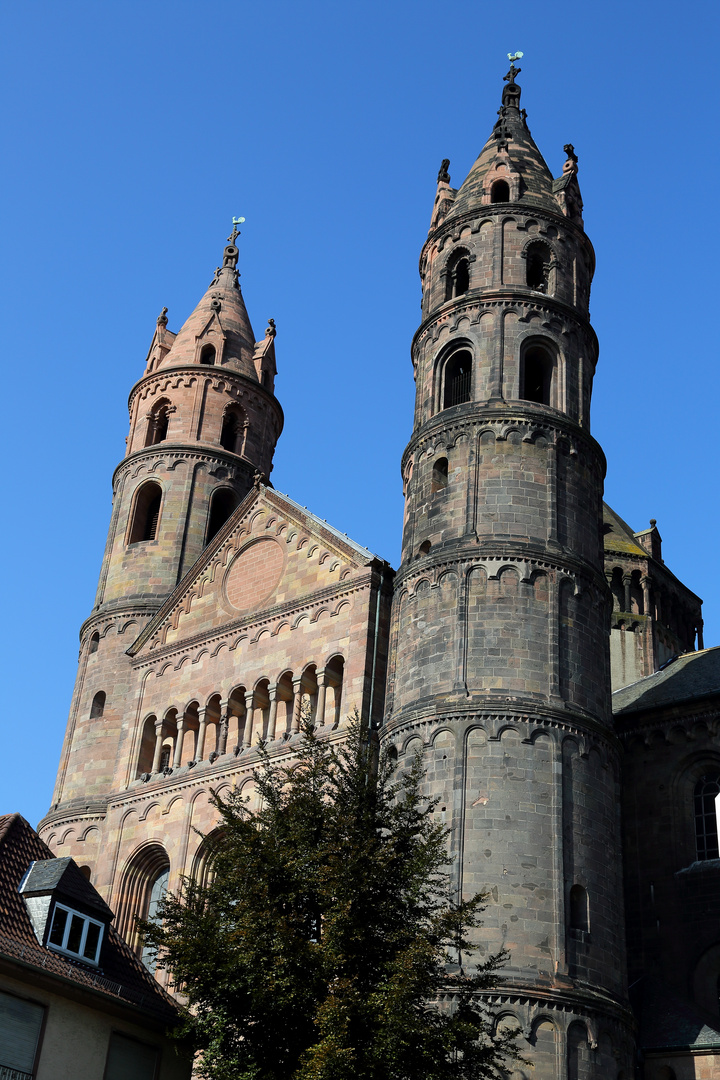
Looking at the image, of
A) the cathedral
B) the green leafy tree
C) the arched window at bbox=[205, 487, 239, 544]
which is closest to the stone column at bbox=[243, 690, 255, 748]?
the cathedral

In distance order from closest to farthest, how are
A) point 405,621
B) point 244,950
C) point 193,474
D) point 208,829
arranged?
point 244,950 → point 405,621 → point 208,829 → point 193,474

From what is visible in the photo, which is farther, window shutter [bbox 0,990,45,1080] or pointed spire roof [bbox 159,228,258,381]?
pointed spire roof [bbox 159,228,258,381]

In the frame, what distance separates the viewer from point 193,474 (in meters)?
49.1

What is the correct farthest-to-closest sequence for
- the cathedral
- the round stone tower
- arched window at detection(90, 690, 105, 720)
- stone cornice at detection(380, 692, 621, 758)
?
arched window at detection(90, 690, 105, 720) → the round stone tower → stone cornice at detection(380, 692, 621, 758) → the cathedral

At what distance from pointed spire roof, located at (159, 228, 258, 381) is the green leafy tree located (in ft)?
95.8

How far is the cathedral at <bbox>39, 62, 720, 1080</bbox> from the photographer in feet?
98.8

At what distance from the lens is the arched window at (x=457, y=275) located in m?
40.6

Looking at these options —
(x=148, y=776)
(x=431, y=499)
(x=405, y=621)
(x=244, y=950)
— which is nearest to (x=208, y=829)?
(x=148, y=776)

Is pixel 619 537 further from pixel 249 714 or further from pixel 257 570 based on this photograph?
pixel 249 714

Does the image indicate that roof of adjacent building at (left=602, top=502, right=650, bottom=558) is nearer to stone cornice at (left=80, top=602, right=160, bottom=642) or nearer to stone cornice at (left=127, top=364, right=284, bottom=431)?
stone cornice at (left=127, top=364, right=284, bottom=431)

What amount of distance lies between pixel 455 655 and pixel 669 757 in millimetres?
9365

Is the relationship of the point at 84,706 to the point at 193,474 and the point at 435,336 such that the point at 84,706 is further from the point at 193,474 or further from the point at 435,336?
the point at 435,336

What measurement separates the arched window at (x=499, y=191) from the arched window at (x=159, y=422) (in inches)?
630

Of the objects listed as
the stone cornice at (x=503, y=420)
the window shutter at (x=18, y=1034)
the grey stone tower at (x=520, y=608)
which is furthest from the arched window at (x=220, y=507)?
the window shutter at (x=18, y=1034)
